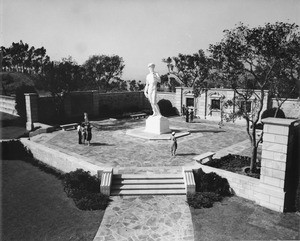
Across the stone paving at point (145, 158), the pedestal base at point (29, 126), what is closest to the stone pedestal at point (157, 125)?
the stone paving at point (145, 158)

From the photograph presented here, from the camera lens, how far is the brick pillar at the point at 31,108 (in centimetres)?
2392

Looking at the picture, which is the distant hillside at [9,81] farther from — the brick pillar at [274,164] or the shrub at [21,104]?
the brick pillar at [274,164]

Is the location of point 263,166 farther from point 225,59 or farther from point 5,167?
point 5,167

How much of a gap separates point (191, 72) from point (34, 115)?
28377 mm

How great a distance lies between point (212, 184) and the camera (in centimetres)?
1129

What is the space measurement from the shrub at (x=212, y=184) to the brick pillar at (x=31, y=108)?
18067 millimetres

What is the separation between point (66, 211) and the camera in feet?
32.5

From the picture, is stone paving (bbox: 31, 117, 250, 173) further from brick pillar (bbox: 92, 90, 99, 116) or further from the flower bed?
brick pillar (bbox: 92, 90, 99, 116)

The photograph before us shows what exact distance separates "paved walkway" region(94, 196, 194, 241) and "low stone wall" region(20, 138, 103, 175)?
2.69 meters

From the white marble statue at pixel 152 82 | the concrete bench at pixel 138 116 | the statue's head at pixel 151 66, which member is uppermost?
the statue's head at pixel 151 66

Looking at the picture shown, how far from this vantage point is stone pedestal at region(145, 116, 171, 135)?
20.1 m

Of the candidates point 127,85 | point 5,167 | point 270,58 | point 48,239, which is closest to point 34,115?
point 5,167

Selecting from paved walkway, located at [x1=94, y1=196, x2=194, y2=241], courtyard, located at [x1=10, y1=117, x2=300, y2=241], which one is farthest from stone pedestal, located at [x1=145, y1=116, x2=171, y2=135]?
paved walkway, located at [x1=94, y1=196, x2=194, y2=241]

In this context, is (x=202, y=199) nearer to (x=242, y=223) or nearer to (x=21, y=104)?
(x=242, y=223)
